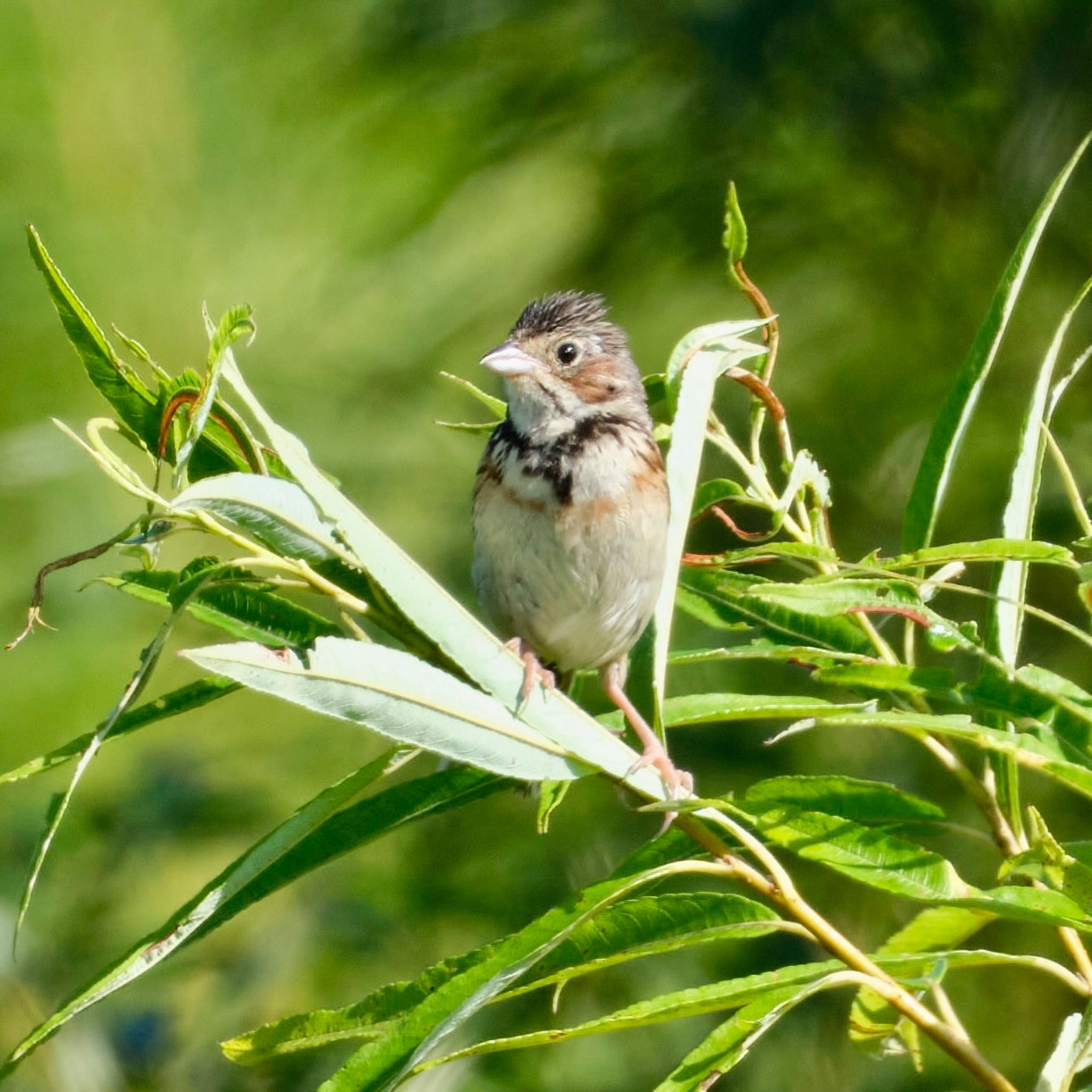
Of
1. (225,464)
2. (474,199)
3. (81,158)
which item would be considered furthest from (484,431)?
(81,158)

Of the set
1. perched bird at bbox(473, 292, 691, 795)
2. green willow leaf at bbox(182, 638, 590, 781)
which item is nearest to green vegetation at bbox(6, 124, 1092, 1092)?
green willow leaf at bbox(182, 638, 590, 781)

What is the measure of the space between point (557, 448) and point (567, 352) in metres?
0.21

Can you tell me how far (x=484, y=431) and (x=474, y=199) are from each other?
150 cm

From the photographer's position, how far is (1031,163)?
2385 millimetres

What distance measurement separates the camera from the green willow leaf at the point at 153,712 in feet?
3.85

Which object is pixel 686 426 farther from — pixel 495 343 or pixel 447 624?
pixel 495 343

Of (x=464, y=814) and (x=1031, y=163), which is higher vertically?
(x=1031, y=163)

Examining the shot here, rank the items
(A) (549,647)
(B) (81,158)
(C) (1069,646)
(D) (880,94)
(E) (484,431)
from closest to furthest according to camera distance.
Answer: (E) (484,431) → (A) (549,647) → (C) (1069,646) → (D) (880,94) → (B) (81,158)

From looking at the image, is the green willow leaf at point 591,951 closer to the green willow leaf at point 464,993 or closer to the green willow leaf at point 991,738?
the green willow leaf at point 464,993

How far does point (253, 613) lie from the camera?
1.26 m

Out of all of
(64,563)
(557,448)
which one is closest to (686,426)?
(64,563)

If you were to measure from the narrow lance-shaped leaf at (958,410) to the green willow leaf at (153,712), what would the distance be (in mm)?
581

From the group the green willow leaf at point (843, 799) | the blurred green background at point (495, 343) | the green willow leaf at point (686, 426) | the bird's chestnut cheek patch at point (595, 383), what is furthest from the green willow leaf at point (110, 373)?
the blurred green background at point (495, 343)

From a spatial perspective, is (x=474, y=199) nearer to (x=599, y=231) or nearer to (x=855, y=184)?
(x=599, y=231)
